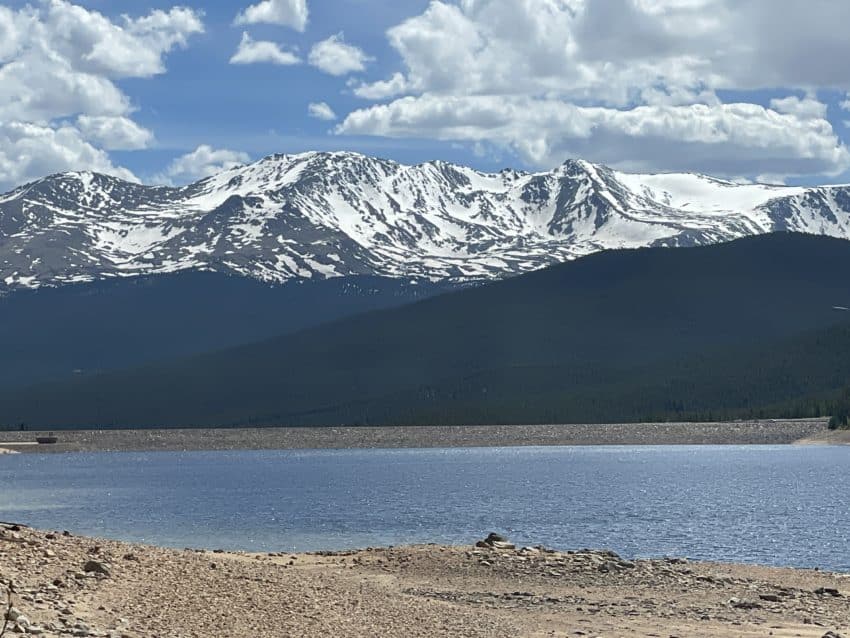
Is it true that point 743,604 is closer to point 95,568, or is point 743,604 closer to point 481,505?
point 95,568

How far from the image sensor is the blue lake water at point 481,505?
69250mm

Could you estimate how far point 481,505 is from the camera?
96500mm

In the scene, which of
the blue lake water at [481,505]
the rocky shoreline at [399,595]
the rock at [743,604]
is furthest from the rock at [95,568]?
the blue lake water at [481,505]

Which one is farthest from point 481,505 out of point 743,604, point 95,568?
point 95,568

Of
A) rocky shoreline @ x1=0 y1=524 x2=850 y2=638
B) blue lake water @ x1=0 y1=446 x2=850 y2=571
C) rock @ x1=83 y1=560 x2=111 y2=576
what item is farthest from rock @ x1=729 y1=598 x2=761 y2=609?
rock @ x1=83 y1=560 x2=111 y2=576

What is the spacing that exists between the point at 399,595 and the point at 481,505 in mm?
56155

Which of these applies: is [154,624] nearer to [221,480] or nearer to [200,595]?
[200,595]

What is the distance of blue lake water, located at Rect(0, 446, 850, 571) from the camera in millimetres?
69250

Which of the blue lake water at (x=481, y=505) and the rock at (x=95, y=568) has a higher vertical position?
the rock at (x=95, y=568)

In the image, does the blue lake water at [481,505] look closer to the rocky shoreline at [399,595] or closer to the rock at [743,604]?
the rocky shoreline at [399,595]

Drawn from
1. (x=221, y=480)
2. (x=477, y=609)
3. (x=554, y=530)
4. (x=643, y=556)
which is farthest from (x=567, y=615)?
(x=221, y=480)

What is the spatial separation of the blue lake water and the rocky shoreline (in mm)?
14644

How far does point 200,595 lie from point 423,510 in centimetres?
5651

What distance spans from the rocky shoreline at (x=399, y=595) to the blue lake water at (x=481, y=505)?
14.6 m
